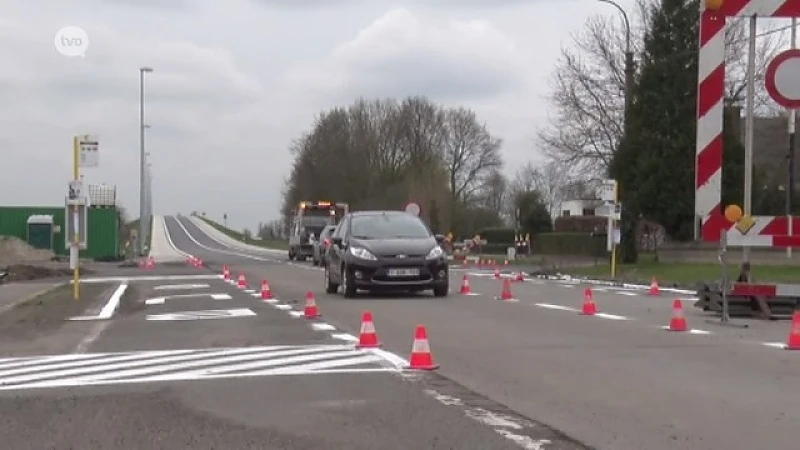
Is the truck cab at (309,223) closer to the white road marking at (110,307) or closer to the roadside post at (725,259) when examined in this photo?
the white road marking at (110,307)

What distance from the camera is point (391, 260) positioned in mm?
20250

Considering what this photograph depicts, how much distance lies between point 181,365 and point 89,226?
52554 millimetres

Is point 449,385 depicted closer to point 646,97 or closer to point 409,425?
point 409,425

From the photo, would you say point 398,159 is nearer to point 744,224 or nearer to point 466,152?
point 466,152

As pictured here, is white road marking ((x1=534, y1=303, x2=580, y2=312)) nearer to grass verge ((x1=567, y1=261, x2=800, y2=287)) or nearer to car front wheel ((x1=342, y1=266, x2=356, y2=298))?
car front wheel ((x1=342, y1=266, x2=356, y2=298))

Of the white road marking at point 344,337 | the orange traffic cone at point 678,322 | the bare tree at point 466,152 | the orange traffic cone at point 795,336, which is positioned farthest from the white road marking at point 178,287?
the bare tree at point 466,152

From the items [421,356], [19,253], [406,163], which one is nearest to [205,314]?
[421,356]

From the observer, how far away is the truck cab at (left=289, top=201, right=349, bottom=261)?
5656 cm

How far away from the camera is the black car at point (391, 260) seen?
66.4ft

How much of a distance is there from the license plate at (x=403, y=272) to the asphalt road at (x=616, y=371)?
2343mm

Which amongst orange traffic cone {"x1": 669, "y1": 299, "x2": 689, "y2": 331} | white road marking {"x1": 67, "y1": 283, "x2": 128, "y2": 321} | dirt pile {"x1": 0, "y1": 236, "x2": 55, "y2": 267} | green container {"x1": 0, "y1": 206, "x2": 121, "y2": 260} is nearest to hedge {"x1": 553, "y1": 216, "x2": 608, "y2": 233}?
green container {"x1": 0, "y1": 206, "x2": 121, "y2": 260}

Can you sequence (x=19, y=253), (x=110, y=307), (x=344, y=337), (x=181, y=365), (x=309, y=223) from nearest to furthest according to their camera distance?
1. (x=181, y=365)
2. (x=344, y=337)
3. (x=110, y=307)
4. (x=19, y=253)
5. (x=309, y=223)

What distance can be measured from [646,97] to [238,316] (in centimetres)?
2772

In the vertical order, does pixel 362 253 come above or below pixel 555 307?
above
